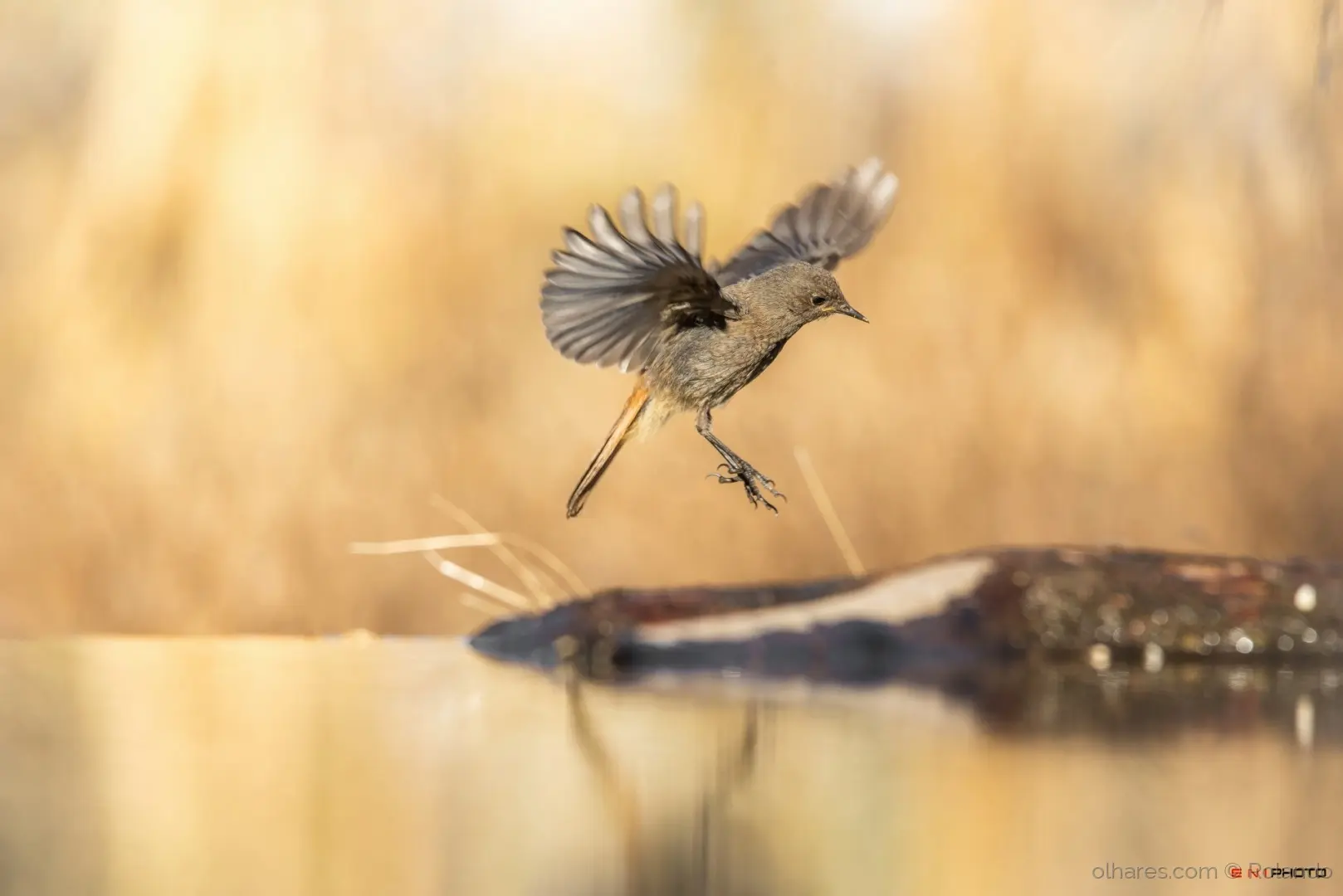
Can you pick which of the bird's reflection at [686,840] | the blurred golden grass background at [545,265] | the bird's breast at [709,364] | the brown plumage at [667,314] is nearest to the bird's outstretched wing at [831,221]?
the brown plumage at [667,314]

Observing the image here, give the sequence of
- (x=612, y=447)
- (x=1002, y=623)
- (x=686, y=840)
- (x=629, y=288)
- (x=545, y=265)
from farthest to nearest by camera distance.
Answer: (x=545, y=265), (x=1002, y=623), (x=612, y=447), (x=629, y=288), (x=686, y=840)

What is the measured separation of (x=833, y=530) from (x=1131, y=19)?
1.95 meters

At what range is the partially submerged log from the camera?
3158 mm

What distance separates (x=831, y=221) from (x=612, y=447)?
2.44ft

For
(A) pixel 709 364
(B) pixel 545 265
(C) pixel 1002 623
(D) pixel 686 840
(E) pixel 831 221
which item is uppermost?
(B) pixel 545 265

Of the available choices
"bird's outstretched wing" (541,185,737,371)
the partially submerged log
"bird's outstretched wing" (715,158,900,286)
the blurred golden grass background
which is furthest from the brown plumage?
the blurred golden grass background

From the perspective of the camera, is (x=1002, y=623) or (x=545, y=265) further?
(x=545, y=265)

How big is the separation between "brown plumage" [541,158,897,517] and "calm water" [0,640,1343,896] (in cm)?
40

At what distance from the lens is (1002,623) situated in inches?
127

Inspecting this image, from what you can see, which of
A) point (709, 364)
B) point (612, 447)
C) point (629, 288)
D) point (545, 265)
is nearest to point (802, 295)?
point (709, 364)

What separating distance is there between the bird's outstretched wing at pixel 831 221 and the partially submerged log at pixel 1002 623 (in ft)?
2.36

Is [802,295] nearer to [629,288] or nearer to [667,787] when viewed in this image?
[629,288]

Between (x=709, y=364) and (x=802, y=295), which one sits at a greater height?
(x=802, y=295)

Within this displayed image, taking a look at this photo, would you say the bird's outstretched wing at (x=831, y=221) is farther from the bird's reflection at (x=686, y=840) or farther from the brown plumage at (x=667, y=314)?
the bird's reflection at (x=686, y=840)
